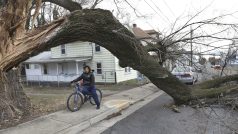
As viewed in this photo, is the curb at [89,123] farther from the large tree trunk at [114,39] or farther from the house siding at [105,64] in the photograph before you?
the house siding at [105,64]

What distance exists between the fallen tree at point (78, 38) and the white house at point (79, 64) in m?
19.6

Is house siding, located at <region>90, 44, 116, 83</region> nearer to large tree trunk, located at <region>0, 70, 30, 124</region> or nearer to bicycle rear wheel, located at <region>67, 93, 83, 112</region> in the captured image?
bicycle rear wheel, located at <region>67, 93, 83, 112</region>

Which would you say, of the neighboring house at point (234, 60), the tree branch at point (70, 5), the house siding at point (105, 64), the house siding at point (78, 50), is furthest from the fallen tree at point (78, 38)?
the house siding at point (78, 50)

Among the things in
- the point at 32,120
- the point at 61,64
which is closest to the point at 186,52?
the point at 32,120

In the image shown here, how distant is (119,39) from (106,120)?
13.9ft

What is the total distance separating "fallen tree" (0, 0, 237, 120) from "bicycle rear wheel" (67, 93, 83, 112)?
4.39m

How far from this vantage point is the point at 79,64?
30.8 meters

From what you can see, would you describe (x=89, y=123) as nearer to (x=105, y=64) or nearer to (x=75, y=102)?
(x=75, y=102)

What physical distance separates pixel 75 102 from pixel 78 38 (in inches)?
205

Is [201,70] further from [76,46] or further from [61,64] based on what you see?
[61,64]

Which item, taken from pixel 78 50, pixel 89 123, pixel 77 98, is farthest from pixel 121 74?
pixel 89 123

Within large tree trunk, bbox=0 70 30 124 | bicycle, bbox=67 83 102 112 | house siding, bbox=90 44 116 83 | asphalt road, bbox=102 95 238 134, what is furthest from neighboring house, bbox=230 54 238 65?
house siding, bbox=90 44 116 83

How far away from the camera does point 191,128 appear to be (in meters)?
8.38

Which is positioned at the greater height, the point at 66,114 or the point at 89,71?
the point at 89,71
